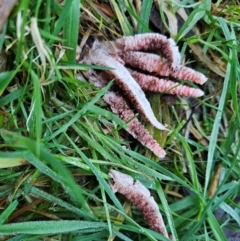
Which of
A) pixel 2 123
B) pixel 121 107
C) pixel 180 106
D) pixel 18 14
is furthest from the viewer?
pixel 180 106

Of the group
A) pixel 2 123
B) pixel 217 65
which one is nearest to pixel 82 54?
pixel 2 123

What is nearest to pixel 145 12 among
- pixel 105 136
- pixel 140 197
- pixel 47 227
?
pixel 105 136

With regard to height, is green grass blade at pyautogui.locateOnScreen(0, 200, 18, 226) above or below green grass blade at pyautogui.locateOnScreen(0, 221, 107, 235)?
above

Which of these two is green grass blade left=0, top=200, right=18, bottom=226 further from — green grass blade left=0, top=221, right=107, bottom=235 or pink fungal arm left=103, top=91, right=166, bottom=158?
pink fungal arm left=103, top=91, right=166, bottom=158

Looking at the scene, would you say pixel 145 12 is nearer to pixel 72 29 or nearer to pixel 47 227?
pixel 72 29

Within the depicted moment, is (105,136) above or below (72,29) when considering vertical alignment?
below

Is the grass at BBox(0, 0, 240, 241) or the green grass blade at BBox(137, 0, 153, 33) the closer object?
the grass at BBox(0, 0, 240, 241)

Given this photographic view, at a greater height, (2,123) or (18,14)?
(18,14)

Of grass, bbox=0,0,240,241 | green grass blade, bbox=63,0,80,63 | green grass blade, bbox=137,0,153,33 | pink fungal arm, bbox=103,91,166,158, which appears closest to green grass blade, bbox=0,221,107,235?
grass, bbox=0,0,240,241

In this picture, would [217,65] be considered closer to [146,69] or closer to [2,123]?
[146,69]
